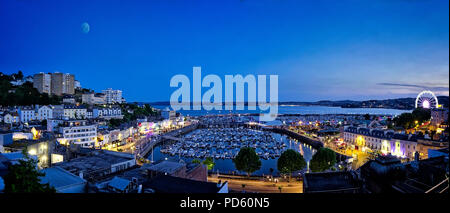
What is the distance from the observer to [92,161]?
35.5ft

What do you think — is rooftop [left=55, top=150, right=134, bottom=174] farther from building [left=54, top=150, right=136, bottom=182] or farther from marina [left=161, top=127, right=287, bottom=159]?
marina [left=161, top=127, right=287, bottom=159]

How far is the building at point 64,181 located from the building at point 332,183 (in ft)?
20.1

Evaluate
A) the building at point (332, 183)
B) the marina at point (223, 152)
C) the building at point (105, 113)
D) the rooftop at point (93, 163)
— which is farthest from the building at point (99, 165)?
the building at point (105, 113)

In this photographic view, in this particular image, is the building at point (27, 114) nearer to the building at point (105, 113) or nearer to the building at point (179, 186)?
the building at point (105, 113)

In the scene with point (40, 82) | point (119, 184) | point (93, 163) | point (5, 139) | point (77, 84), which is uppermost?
point (77, 84)

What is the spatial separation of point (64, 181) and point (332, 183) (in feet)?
24.9

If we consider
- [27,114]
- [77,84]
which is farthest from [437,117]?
[77,84]

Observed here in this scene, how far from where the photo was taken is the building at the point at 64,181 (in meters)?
5.96

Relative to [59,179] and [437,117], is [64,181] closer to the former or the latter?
[59,179]

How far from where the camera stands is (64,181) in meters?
6.33

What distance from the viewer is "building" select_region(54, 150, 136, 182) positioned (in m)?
9.06

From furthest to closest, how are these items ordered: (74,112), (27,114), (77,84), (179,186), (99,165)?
(77,84) < (74,112) < (27,114) < (99,165) < (179,186)

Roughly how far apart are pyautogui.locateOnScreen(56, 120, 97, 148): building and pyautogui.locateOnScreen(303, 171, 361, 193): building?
20.7 metres
